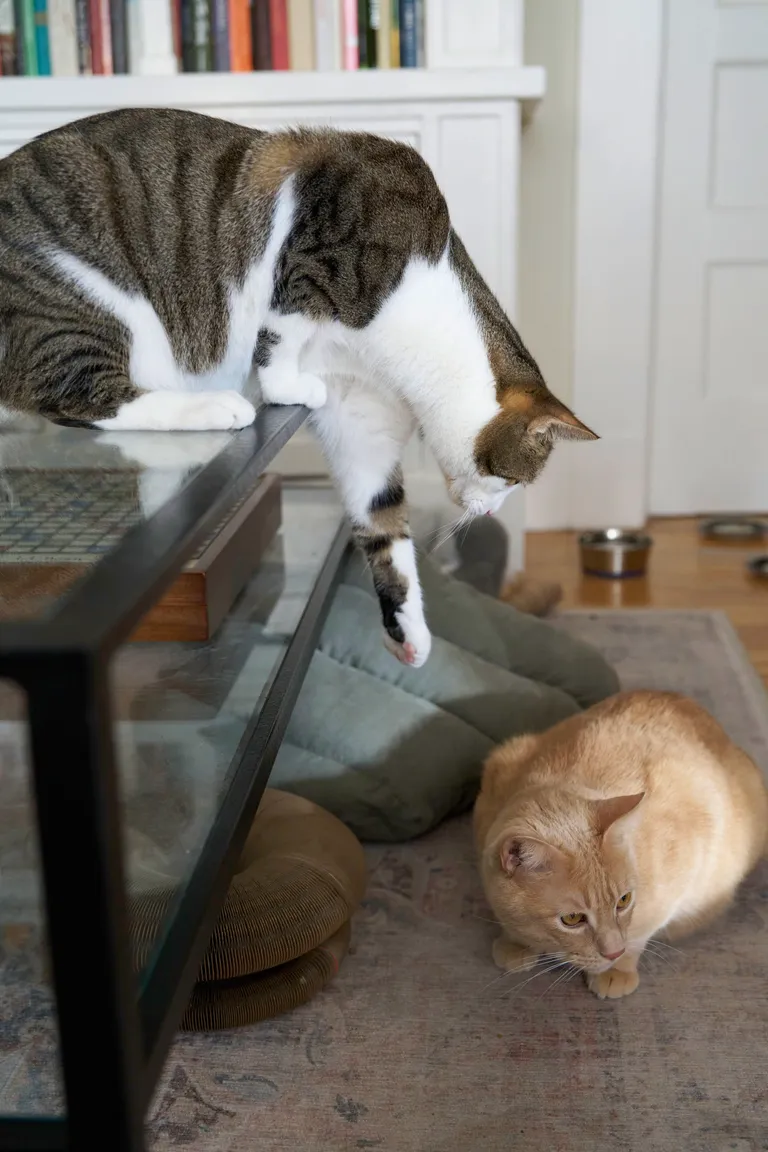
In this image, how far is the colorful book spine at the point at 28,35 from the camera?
2.24m

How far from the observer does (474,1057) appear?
110cm

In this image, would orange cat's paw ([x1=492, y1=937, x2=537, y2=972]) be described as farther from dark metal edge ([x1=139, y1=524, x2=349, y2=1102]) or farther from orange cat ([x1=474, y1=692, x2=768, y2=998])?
dark metal edge ([x1=139, y1=524, x2=349, y2=1102])

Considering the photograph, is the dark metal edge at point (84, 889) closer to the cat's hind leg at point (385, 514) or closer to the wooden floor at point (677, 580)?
the cat's hind leg at point (385, 514)

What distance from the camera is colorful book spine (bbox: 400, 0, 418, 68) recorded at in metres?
2.26

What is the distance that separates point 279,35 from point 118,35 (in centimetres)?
33

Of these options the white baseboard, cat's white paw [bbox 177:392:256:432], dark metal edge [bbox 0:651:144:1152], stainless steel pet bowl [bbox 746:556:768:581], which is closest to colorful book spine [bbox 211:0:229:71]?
the white baseboard

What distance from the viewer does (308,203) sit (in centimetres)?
124

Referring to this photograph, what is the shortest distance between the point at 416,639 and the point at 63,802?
97 cm

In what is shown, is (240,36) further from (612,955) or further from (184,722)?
(612,955)

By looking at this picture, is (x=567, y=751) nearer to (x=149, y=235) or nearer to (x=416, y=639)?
(x=416, y=639)

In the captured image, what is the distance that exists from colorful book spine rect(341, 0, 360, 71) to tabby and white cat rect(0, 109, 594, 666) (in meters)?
1.08

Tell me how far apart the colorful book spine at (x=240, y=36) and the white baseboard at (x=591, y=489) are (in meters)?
1.20

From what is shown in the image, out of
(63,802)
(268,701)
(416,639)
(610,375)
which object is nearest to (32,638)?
(63,802)

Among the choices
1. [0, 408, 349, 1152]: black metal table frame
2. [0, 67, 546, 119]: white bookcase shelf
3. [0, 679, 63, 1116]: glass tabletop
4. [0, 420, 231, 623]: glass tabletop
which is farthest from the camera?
[0, 67, 546, 119]: white bookcase shelf
